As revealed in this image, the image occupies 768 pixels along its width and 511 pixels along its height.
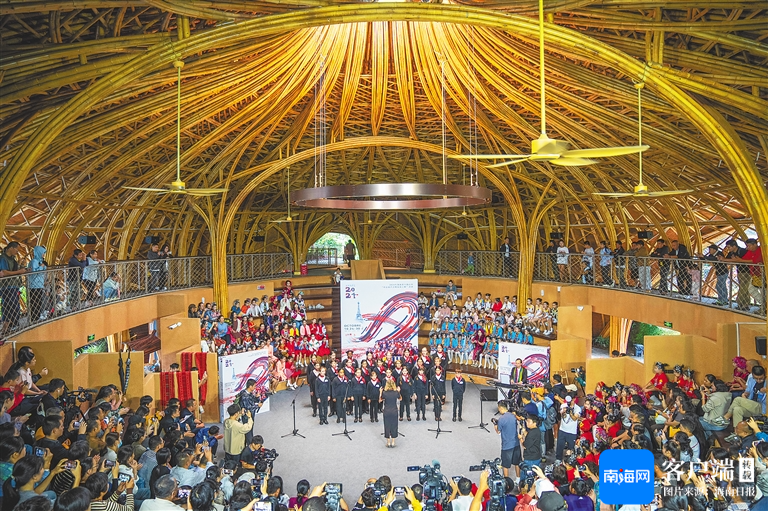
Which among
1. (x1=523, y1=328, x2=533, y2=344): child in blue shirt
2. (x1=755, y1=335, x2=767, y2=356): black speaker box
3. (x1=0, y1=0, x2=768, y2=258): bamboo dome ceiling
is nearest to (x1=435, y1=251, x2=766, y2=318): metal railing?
(x1=755, y1=335, x2=767, y2=356): black speaker box

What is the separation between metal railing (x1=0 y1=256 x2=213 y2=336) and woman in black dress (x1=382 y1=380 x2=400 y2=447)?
22.8 ft

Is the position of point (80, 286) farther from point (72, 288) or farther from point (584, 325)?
point (584, 325)

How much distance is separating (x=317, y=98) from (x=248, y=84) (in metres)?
2.38

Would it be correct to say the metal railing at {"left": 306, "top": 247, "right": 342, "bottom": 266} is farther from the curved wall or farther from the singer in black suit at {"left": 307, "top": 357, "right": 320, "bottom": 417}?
the singer in black suit at {"left": 307, "top": 357, "right": 320, "bottom": 417}

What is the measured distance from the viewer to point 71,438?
7633mm

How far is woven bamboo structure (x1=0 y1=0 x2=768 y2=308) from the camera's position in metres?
8.37

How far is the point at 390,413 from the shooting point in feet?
40.1

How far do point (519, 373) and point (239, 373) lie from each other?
7051mm

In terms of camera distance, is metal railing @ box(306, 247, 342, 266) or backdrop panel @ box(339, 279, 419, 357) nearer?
backdrop panel @ box(339, 279, 419, 357)

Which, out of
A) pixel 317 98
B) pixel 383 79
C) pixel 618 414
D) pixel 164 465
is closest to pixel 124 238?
pixel 317 98

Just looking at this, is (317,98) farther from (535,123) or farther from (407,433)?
(407,433)

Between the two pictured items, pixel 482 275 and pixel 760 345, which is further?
pixel 482 275

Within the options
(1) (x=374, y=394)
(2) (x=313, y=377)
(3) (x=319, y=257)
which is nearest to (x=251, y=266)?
(2) (x=313, y=377)

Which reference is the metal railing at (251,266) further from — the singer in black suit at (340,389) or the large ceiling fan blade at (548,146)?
the large ceiling fan blade at (548,146)
